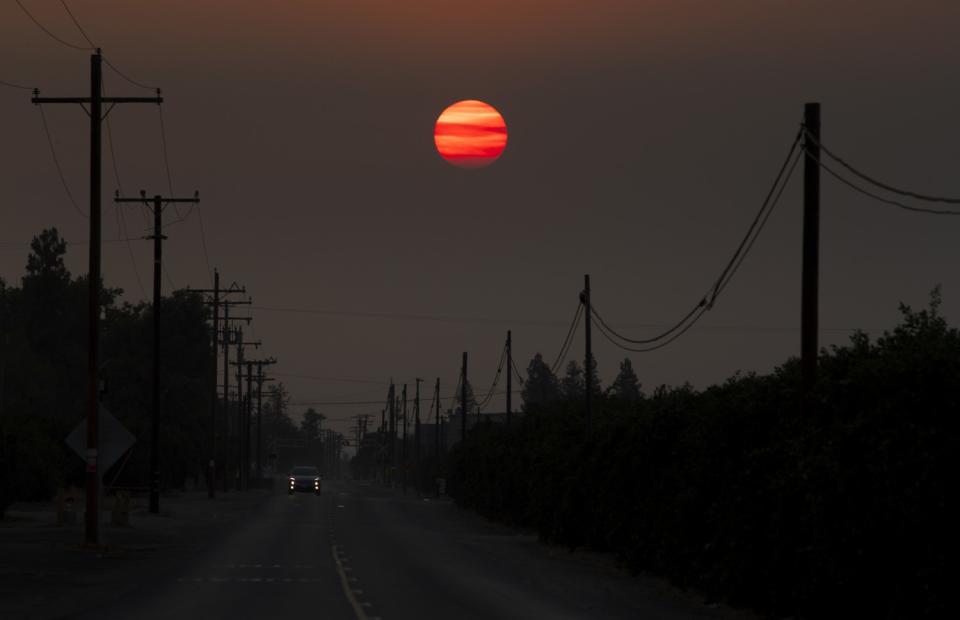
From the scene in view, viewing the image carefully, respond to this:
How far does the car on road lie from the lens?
109m

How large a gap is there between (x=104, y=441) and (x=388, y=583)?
1434 cm

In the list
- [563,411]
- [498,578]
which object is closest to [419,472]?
[563,411]

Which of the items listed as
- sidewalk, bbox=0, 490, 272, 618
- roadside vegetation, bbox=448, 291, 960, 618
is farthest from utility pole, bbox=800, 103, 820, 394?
sidewalk, bbox=0, 490, 272, 618

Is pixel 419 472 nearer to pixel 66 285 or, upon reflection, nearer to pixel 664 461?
pixel 66 285

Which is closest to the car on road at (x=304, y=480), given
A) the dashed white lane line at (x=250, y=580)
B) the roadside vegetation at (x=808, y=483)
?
the roadside vegetation at (x=808, y=483)

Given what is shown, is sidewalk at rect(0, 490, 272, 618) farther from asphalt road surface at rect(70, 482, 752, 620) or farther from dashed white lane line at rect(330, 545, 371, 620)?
dashed white lane line at rect(330, 545, 371, 620)

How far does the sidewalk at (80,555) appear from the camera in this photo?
25.8 metres

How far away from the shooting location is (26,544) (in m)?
39.9

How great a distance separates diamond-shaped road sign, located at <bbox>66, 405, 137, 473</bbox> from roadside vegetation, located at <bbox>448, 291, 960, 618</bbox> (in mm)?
12542

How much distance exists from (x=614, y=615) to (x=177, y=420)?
9092cm

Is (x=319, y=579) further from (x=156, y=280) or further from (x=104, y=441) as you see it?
(x=156, y=280)

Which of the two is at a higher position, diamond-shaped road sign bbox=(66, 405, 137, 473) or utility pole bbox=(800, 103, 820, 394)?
utility pole bbox=(800, 103, 820, 394)

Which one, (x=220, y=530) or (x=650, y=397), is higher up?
(x=650, y=397)

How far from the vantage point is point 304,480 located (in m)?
110
